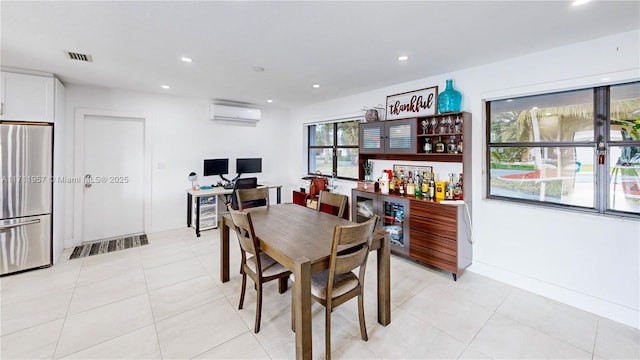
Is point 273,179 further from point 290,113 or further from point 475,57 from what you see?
point 475,57

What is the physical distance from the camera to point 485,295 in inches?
105

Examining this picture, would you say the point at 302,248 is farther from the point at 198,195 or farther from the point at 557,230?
the point at 198,195

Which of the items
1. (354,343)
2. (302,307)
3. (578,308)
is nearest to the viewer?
(302,307)

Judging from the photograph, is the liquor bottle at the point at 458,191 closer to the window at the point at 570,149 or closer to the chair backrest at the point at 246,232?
the window at the point at 570,149

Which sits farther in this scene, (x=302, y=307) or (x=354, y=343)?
(x=354, y=343)

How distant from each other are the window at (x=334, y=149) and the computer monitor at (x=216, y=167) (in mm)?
1747

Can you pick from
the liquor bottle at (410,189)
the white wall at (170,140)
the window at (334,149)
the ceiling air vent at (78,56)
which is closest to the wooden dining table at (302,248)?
the liquor bottle at (410,189)

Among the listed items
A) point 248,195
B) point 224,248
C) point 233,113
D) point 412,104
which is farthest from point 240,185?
point 412,104

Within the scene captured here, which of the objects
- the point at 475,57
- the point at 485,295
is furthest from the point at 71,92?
the point at 485,295

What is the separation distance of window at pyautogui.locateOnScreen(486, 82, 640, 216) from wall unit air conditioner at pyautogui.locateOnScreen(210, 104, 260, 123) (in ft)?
13.2

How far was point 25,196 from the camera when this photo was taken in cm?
312

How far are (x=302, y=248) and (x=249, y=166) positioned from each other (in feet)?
12.6

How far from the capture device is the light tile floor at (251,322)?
6.27 feet

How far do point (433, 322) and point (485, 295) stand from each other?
2.72 ft
